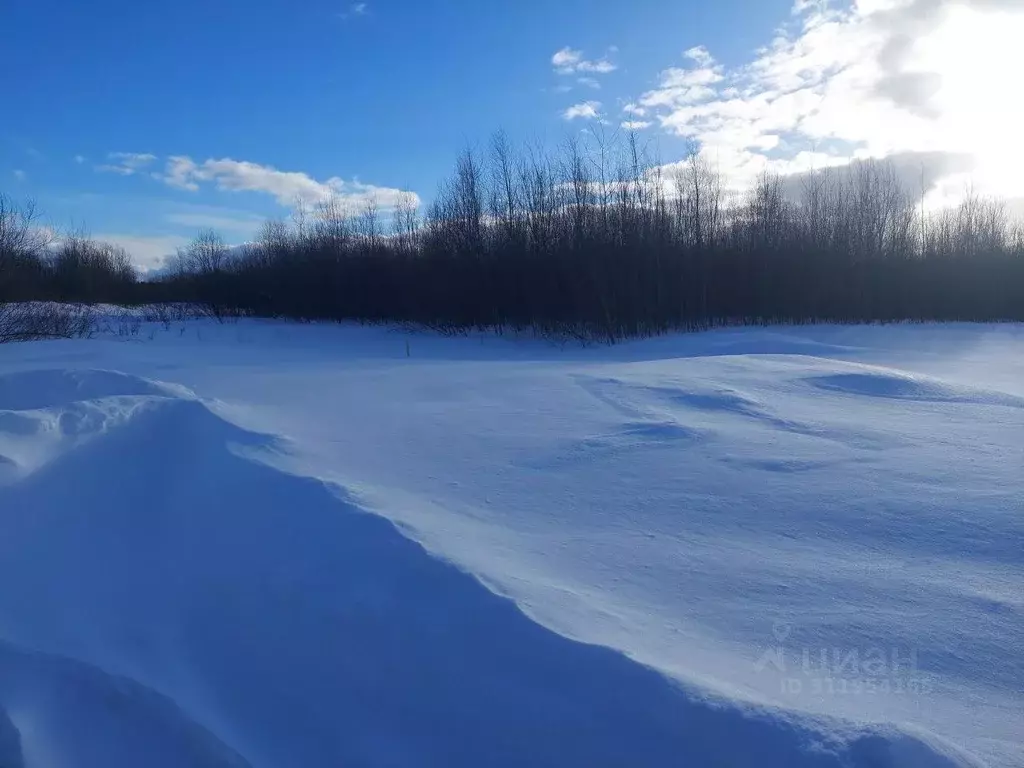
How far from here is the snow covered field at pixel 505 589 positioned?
97.6 inches

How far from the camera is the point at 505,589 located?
10.1 ft

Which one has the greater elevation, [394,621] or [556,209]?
[556,209]

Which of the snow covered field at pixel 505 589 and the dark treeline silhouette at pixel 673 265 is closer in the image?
the snow covered field at pixel 505 589

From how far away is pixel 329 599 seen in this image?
3225 millimetres

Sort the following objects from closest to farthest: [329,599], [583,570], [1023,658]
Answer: [1023,658], [329,599], [583,570]

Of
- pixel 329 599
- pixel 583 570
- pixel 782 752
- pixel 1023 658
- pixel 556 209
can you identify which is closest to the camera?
pixel 782 752

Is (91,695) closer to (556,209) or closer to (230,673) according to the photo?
(230,673)

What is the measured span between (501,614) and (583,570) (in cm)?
75

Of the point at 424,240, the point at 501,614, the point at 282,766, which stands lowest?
the point at 282,766

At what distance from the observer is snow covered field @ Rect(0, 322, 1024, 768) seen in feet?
8.13

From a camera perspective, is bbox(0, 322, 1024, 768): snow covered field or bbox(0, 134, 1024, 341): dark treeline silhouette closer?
bbox(0, 322, 1024, 768): snow covered field

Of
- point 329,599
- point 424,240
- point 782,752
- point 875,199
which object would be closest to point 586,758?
point 782,752

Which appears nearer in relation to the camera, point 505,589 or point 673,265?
point 505,589

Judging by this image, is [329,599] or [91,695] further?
[329,599]
